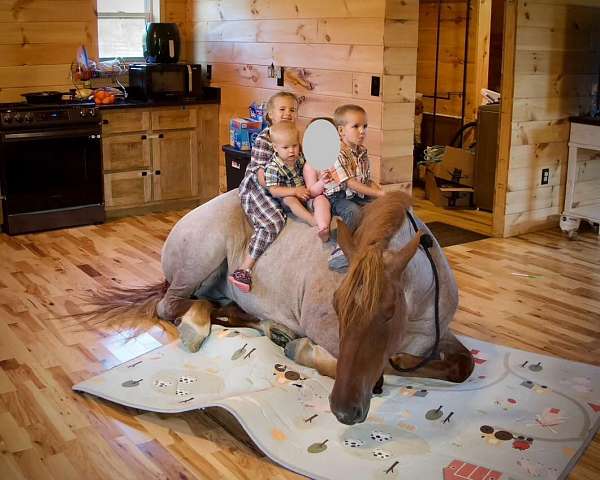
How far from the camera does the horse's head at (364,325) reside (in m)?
2.41

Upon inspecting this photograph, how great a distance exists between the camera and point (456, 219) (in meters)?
6.12

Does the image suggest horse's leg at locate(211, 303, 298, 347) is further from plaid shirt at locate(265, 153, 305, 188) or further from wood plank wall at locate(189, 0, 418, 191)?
wood plank wall at locate(189, 0, 418, 191)

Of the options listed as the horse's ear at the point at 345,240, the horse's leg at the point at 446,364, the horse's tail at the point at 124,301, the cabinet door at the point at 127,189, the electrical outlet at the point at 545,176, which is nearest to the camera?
the horse's ear at the point at 345,240

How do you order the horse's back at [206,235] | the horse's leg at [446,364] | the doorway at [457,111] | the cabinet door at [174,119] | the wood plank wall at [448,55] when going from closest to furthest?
the horse's leg at [446,364], the horse's back at [206,235], the cabinet door at [174,119], the doorway at [457,111], the wood plank wall at [448,55]

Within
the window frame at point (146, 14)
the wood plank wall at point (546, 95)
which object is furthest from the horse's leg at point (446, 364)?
the window frame at point (146, 14)

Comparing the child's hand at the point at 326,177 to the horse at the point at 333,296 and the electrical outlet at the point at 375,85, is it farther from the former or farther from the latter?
the electrical outlet at the point at 375,85

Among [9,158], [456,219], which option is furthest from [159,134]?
[456,219]

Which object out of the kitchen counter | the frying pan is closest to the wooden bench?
the kitchen counter

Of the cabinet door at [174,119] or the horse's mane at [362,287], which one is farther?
the cabinet door at [174,119]

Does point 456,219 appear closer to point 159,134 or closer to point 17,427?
point 159,134

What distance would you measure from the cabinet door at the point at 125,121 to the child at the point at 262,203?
8.45 ft

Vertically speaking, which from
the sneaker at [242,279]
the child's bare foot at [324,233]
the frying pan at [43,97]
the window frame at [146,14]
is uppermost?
the window frame at [146,14]

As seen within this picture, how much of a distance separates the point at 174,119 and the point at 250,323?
9.93 feet

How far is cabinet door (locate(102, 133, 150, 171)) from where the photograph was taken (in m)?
5.94
